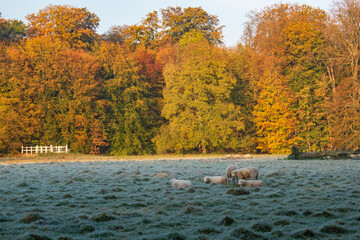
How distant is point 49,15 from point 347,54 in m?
39.2

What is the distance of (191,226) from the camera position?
759cm

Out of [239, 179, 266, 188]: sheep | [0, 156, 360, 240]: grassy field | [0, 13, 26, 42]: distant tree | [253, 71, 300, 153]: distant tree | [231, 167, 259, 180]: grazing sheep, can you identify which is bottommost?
[0, 156, 360, 240]: grassy field

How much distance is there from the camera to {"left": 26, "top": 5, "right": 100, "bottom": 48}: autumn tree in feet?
171

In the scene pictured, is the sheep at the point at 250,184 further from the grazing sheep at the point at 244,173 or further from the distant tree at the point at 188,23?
the distant tree at the point at 188,23

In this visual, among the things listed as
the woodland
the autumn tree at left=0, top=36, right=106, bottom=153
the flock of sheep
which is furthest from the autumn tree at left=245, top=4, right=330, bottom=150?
the flock of sheep

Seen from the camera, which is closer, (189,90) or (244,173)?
(244,173)

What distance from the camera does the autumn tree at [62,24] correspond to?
52.1 metres

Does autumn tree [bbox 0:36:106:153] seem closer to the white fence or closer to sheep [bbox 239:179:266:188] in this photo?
the white fence

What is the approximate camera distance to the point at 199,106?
45.3 metres

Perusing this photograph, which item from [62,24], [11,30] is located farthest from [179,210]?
[11,30]

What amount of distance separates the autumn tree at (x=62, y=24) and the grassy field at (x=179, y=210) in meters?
42.5

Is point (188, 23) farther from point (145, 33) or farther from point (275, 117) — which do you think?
point (275, 117)

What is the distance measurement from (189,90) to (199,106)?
255 centimetres

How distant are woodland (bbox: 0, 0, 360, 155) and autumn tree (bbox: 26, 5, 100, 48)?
0.17 metres
